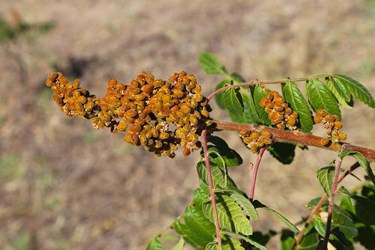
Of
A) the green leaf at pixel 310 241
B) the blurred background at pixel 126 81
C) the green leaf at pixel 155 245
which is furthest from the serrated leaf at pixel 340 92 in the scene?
the blurred background at pixel 126 81

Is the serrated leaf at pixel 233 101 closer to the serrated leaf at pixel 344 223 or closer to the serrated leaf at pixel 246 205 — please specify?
the serrated leaf at pixel 246 205

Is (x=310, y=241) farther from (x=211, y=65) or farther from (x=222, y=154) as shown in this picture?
(x=211, y=65)

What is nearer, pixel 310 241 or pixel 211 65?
pixel 310 241

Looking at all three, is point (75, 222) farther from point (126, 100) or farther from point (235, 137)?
point (126, 100)

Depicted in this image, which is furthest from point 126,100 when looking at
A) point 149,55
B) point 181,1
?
point 181,1

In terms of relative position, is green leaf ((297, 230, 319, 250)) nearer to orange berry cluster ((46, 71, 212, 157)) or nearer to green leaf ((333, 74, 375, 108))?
green leaf ((333, 74, 375, 108))

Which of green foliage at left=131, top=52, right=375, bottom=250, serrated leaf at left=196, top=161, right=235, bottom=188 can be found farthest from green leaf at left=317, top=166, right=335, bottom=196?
serrated leaf at left=196, top=161, right=235, bottom=188

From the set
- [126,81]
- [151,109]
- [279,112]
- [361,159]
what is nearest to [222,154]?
[279,112]
